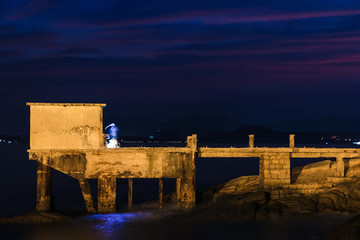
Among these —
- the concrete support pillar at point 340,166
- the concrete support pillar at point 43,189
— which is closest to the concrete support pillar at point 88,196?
the concrete support pillar at point 43,189

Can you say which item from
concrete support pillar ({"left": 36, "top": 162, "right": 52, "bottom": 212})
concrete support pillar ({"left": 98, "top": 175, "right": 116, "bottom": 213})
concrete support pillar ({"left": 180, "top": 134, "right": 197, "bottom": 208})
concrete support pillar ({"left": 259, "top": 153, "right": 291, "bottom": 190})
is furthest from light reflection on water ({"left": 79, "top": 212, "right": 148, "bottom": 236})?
concrete support pillar ({"left": 259, "top": 153, "right": 291, "bottom": 190})

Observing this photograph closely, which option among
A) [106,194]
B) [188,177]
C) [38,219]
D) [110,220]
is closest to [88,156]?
[106,194]

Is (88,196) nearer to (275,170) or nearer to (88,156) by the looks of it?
(88,156)

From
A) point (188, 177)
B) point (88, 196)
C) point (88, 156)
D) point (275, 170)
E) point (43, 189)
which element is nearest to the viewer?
point (88, 156)

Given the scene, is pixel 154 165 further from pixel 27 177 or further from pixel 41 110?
pixel 27 177

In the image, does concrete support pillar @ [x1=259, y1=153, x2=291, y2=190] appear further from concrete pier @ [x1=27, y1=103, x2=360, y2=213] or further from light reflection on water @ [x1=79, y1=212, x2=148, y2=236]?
light reflection on water @ [x1=79, y1=212, x2=148, y2=236]

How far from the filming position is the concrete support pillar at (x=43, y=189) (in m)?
32.1

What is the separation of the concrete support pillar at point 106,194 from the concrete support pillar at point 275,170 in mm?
10168

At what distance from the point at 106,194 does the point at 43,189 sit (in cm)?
412

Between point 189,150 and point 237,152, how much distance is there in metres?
3.42

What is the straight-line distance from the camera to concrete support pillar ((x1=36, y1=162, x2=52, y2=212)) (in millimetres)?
32125

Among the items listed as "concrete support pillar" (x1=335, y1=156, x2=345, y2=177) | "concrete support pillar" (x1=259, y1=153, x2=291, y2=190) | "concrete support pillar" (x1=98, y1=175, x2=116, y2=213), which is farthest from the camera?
"concrete support pillar" (x1=335, y1=156, x2=345, y2=177)

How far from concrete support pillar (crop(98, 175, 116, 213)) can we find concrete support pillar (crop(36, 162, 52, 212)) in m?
3.41

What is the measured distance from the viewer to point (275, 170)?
3344 cm
